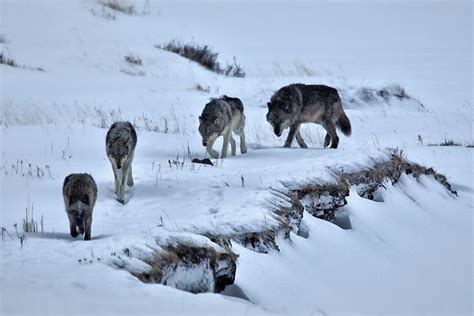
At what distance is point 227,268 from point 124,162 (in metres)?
2.38

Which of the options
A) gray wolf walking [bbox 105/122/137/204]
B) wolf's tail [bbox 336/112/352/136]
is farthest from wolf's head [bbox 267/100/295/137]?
gray wolf walking [bbox 105/122/137/204]

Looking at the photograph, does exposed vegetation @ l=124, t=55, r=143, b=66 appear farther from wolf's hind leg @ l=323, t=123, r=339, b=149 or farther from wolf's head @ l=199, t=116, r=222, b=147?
wolf's head @ l=199, t=116, r=222, b=147

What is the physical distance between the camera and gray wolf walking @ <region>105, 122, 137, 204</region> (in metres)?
8.38

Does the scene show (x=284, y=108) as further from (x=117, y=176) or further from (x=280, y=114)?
(x=117, y=176)

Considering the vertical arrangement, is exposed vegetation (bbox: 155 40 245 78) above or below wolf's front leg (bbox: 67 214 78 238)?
above

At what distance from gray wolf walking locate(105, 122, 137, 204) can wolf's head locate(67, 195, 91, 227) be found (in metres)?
1.65

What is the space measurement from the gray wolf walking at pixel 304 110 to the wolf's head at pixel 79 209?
20.8ft

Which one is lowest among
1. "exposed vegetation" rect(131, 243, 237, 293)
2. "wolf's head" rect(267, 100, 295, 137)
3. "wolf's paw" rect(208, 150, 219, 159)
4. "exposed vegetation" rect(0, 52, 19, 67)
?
"exposed vegetation" rect(131, 243, 237, 293)

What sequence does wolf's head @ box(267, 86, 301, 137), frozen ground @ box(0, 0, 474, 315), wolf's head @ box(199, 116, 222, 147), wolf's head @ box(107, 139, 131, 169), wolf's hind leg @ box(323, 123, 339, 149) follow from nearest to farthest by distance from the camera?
frozen ground @ box(0, 0, 474, 315) < wolf's head @ box(107, 139, 131, 169) < wolf's head @ box(199, 116, 222, 147) < wolf's head @ box(267, 86, 301, 137) < wolf's hind leg @ box(323, 123, 339, 149)

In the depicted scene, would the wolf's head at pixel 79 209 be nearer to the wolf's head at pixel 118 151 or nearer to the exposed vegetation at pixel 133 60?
the wolf's head at pixel 118 151

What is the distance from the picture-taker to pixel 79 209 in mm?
6559

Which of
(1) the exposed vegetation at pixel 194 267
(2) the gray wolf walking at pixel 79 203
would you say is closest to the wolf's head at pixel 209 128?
(2) the gray wolf walking at pixel 79 203

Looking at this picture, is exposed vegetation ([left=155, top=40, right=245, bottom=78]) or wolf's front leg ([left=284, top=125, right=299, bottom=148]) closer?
wolf's front leg ([left=284, top=125, right=299, bottom=148])

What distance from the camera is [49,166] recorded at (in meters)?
9.57
